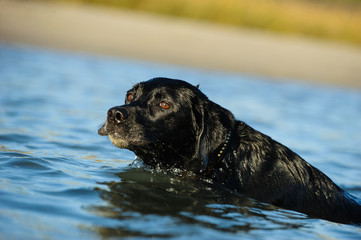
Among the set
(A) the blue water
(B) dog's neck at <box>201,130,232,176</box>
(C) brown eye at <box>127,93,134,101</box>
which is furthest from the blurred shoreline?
(B) dog's neck at <box>201,130,232,176</box>

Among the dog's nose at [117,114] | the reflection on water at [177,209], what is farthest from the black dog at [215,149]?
the reflection on water at [177,209]

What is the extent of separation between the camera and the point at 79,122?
8.74 metres

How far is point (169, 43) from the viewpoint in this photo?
18.0 meters

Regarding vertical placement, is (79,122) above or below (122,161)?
above

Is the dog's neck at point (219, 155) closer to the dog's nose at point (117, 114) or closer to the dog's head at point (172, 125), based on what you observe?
the dog's head at point (172, 125)

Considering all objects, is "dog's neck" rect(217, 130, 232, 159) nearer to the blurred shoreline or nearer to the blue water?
the blue water

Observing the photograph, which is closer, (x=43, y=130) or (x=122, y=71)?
(x=43, y=130)

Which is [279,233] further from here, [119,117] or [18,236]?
[18,236]

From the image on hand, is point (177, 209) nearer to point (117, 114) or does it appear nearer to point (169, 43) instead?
point (117, 114)

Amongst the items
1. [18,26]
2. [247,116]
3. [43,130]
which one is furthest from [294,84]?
[43,130]

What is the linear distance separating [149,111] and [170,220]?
1.24 metres

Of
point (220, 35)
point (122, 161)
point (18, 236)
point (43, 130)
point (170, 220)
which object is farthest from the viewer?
point (220, 35)

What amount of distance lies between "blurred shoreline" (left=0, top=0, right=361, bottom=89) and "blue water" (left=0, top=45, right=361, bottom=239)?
7.95ft

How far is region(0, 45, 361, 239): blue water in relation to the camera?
13.7 ft
